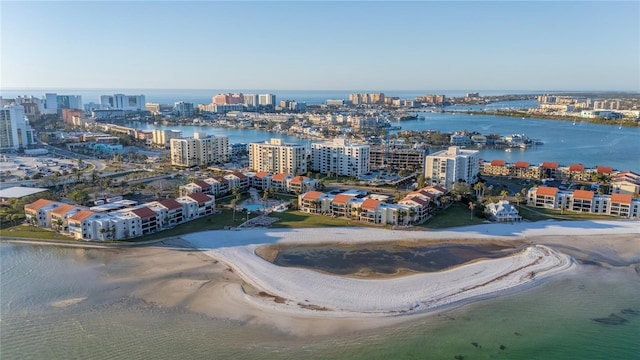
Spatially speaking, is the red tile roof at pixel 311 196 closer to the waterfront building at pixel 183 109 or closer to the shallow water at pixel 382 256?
the shallow water at pixel 382 256

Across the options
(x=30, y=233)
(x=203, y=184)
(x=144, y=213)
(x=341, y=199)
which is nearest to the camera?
(x=30, y=233)

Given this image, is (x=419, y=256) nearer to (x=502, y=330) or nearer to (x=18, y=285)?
(x=502, y=330)

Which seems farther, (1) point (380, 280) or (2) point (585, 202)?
(2) point (585, 202)

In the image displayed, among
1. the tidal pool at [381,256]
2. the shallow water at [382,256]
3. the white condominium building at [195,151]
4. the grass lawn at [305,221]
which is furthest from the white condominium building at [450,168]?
the white condominium building at [195,151]

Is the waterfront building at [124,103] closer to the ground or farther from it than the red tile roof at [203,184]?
farther from it

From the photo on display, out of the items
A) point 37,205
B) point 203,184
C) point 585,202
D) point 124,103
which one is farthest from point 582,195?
point 124,103

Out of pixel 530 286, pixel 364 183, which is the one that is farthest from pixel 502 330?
pixel 364 183

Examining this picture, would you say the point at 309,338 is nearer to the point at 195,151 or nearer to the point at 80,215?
the point at 80,215

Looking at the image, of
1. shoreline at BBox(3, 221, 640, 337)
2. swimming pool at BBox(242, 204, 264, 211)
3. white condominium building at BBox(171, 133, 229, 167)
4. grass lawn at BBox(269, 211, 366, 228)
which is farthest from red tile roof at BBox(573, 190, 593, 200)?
white condominium building at BBox(171, 133, 229, 167)
